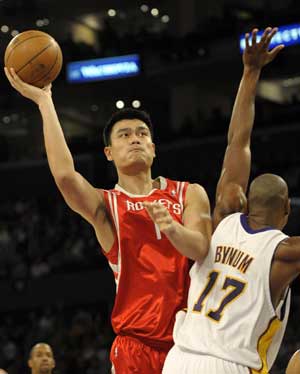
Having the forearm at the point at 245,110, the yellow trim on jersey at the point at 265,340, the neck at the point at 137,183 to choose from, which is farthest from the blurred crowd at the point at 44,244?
the yellow trim on jersey at the point at 265,340

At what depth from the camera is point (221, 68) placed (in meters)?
21.9

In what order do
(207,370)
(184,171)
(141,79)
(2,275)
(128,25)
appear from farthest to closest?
(128,25) → (141,79) → (184,171) → (2,275) → (207,370)

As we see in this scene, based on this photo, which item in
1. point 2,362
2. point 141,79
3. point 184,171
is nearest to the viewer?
point 2,362

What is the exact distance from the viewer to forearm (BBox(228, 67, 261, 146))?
4465 millimetres

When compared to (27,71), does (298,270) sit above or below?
below

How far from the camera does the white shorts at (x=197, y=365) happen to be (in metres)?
3.72

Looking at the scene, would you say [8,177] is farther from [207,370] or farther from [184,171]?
[207,370]

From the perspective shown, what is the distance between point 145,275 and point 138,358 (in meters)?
0.47

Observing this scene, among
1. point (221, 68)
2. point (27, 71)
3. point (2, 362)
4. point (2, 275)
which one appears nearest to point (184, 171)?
point (221, 68)

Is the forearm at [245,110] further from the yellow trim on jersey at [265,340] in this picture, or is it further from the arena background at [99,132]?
the arena background at [99,132]

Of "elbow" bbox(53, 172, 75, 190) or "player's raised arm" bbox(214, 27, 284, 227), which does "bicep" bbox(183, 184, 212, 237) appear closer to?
"player's raised arm" bbox(214, 27, 284, 227)

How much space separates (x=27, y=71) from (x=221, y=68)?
17705mm

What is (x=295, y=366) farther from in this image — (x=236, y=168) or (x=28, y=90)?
(x=28, y=90)

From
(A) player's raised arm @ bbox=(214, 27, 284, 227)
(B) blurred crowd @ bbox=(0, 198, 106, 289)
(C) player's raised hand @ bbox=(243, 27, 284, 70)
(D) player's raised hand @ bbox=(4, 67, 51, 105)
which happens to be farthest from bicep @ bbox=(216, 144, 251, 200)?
(B) blurred crowd @ bbox=(0, 198, 106, 289)
